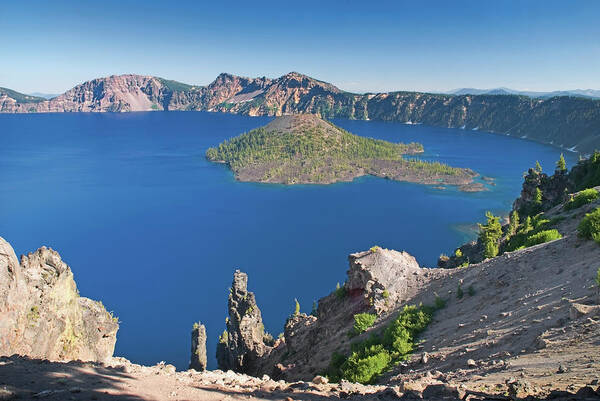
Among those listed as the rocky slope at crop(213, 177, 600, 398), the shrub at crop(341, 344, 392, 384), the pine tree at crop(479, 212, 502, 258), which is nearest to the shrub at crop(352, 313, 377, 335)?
the rocky slope at crop(213, 177, 600, 398)

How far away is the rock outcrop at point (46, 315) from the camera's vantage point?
67.7 ft

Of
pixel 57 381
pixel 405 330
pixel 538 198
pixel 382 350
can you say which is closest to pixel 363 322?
pixel 405 330

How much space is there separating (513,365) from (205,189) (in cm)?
15288

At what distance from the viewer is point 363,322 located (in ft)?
111

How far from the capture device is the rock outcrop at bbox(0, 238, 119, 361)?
20641mm

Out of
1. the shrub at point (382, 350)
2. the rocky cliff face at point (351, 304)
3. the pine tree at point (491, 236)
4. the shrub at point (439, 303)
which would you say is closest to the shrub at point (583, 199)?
the pine tree at point (491, 236)

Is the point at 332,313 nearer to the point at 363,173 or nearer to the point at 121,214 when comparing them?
the point at 121,214

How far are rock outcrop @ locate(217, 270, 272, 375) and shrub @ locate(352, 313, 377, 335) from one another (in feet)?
62.2

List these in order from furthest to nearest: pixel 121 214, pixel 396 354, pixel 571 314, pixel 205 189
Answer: pixel 205 189 → pixel 121 214 → pixel 396 354 → pixel 571 314

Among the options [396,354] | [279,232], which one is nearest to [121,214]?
[279,232]

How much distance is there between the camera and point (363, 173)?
19238cm

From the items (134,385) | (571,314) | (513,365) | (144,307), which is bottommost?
(144,307)

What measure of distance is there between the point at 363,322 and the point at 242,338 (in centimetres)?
2340

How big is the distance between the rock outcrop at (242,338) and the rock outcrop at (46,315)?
2271cm
